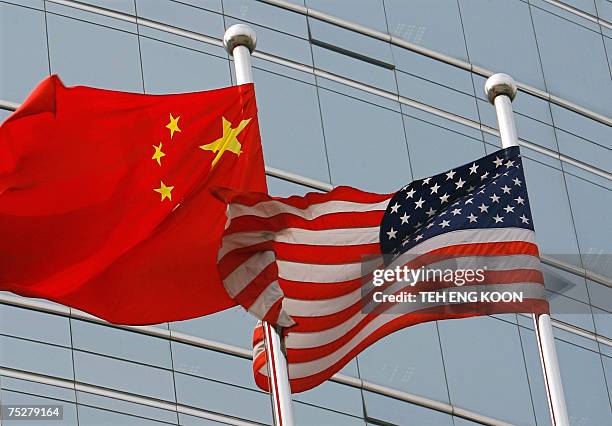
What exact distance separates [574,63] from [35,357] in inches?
485

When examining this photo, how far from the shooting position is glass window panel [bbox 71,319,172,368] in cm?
2620

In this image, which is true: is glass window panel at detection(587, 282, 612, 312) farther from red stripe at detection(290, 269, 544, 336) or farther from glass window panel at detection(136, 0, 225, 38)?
red stripe at detection(290, 269, 544, 336)

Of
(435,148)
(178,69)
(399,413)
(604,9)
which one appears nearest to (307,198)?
(399,413)

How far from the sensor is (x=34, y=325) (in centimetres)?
2605

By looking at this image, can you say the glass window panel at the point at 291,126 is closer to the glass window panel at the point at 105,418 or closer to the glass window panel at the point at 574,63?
the glass window panel at the point at 105,418

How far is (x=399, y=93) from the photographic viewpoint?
31.3 metres

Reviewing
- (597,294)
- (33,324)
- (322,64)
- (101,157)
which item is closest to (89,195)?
(101,157)

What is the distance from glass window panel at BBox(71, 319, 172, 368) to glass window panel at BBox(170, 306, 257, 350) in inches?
17.8

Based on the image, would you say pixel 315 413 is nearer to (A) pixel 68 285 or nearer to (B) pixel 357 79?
(B) pixel 357 79

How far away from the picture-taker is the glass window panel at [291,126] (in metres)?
29.3

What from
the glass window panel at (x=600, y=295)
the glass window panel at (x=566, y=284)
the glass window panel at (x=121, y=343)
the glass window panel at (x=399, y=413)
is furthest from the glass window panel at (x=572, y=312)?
the glass window panel at (x=121, y=343)

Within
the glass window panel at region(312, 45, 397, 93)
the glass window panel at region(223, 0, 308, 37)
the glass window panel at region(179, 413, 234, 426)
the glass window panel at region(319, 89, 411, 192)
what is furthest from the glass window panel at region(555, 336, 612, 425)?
the glass window panel at region(223, 0, 308, 37)

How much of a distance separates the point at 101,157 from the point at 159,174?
1.88ft

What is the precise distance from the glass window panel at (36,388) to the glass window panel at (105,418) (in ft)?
0.77
